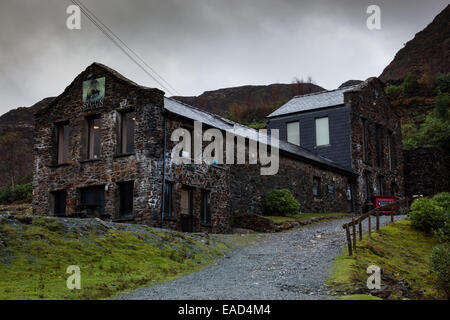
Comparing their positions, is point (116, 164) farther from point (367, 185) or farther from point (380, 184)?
point (380, 184)

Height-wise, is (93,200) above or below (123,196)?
below

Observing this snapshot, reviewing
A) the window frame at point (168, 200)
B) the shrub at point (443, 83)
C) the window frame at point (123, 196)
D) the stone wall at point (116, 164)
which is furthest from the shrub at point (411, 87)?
the window frame at point (123, 196)

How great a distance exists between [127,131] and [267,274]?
12125mm

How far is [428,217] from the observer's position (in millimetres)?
21672

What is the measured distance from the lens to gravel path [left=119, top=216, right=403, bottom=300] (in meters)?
10.3

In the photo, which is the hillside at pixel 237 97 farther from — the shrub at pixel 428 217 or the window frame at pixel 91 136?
the shrub at pixel 428 217

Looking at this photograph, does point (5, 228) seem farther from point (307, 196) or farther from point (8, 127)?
point (8, 127)

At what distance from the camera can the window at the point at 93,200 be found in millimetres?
21312

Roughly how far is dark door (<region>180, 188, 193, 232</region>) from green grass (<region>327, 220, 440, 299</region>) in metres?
7.78

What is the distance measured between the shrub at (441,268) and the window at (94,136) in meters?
15.4

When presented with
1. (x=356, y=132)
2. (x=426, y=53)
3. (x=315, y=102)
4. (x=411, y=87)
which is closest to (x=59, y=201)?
(x=356, y=132)

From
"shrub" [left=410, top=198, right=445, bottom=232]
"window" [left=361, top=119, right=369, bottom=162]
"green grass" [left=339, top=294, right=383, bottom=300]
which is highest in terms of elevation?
"window" [left=361, top=119, right=369, bottom=162]

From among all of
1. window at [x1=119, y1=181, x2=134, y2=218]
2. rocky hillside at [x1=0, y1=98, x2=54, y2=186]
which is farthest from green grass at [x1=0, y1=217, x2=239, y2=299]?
rocky hillside at [x1=0, y1=98, x2=54, y2=186]

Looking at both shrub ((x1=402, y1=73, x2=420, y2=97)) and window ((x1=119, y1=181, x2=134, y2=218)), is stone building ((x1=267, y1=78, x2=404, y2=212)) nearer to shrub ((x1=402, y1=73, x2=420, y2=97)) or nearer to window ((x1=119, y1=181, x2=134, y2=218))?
window ((x1=119, y1=181, x2=134, y2=218))
